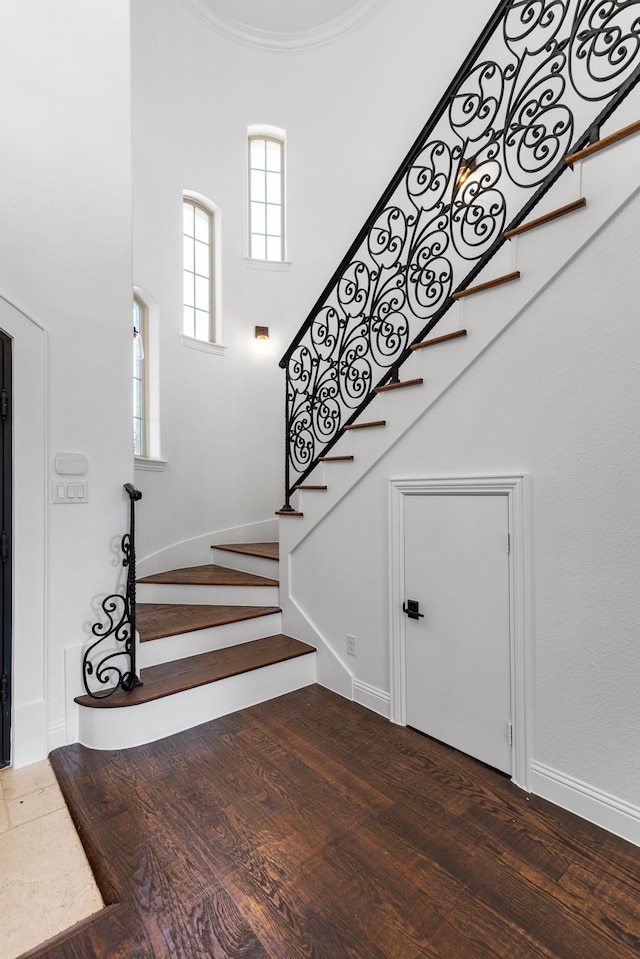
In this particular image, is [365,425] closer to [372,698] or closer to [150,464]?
[372,698]

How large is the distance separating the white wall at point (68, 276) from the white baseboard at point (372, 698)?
5.62 feet

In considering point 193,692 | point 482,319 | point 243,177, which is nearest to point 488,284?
point 482,319

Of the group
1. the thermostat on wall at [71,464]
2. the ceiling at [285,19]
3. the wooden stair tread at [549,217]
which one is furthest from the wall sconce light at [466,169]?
the ceiling at [285,19]

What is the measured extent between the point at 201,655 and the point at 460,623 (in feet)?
5.96

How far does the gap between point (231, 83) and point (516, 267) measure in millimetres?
4757

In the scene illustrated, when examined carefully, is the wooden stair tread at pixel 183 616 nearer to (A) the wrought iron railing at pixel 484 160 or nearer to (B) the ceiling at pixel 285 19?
(A) the wrought iron railing at pixel 484 160

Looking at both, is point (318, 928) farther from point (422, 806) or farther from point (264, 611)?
point (264, 611)

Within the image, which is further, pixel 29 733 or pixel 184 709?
pixel 184 709

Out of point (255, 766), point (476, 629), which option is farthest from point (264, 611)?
point (476, 629)

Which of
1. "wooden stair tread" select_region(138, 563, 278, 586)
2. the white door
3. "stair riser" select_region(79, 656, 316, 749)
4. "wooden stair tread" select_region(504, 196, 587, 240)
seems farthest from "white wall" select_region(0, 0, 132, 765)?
"wooden stair tread" select_region(504, 196, 587, 240)

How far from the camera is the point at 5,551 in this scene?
2.39 meters

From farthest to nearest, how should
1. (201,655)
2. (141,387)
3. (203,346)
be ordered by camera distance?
(203,346)
(141,387)
(201,655)

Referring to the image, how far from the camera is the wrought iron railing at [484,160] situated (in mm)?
2096

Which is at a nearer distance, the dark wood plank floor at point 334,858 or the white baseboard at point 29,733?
the dark wood plank floor at point 334,858
